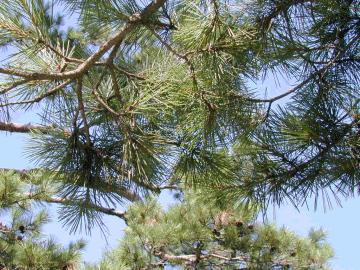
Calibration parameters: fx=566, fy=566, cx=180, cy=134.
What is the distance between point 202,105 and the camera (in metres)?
1.51

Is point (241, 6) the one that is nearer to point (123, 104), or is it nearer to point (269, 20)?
point (269, 20)

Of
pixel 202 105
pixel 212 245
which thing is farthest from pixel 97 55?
pixel 212 245

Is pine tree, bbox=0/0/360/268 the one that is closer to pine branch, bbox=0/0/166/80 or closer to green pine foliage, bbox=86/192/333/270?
pine branch, bbox=0/0/166/80

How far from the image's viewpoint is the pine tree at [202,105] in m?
1.41

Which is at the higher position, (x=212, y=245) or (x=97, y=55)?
(x=97, y=55)

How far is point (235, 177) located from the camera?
171 cm

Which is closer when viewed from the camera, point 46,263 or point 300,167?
point 300,167

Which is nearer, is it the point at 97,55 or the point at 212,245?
the point at 97,55

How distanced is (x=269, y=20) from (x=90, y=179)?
651 millimetres

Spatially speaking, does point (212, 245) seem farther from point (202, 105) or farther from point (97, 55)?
point (97, 55)

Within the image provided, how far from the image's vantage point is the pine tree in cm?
141

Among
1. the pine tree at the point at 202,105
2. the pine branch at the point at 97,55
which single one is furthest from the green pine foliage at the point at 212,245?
the pine branch at the point at 97,55

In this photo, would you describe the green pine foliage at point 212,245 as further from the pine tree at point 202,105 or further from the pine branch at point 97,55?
the pine branch at point 97,55

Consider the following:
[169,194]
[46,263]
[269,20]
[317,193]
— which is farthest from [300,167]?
[169,194]
